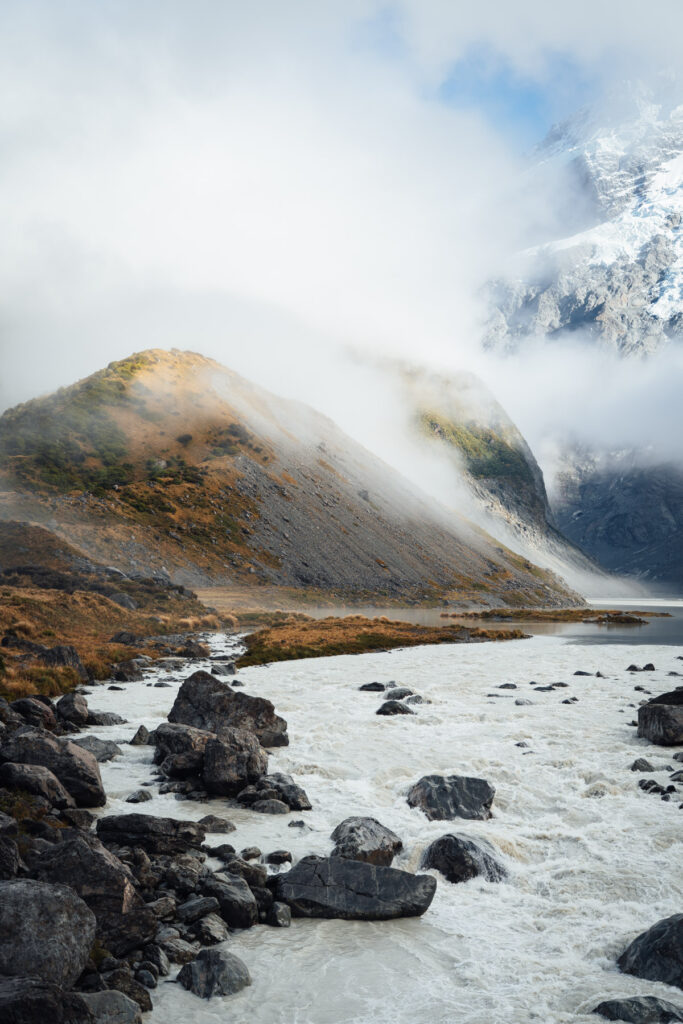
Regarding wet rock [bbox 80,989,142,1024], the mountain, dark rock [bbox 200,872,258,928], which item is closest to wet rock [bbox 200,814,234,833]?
dark rock [bbox 200,872,258,928]

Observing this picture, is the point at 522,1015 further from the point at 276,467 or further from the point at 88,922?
the point at 276,467

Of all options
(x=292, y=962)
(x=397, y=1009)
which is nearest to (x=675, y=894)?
(x=397, y=1009)

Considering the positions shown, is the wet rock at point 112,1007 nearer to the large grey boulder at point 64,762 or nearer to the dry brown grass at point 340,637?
the large grey boulder at point 64,762

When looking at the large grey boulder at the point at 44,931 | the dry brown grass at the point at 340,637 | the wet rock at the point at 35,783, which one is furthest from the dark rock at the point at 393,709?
the large grey boulder at the point at 44,931

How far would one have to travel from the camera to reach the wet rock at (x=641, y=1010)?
360 inches

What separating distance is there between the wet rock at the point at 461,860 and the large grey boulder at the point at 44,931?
302 inches

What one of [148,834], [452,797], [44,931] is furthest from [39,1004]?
[452,797]

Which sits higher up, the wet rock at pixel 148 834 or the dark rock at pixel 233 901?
the wet rock at pixel 148 834

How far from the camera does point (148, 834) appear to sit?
13.1 metres

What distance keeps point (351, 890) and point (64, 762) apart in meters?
7.48

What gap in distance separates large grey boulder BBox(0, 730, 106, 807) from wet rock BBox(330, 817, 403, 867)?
220 inches

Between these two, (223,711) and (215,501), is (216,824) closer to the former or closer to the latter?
(223,711)

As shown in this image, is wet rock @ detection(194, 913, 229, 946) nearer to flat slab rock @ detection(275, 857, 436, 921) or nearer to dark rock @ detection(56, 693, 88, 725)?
flat slab rock @ detection(275, 857, 436, 921)

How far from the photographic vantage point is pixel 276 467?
172 m
